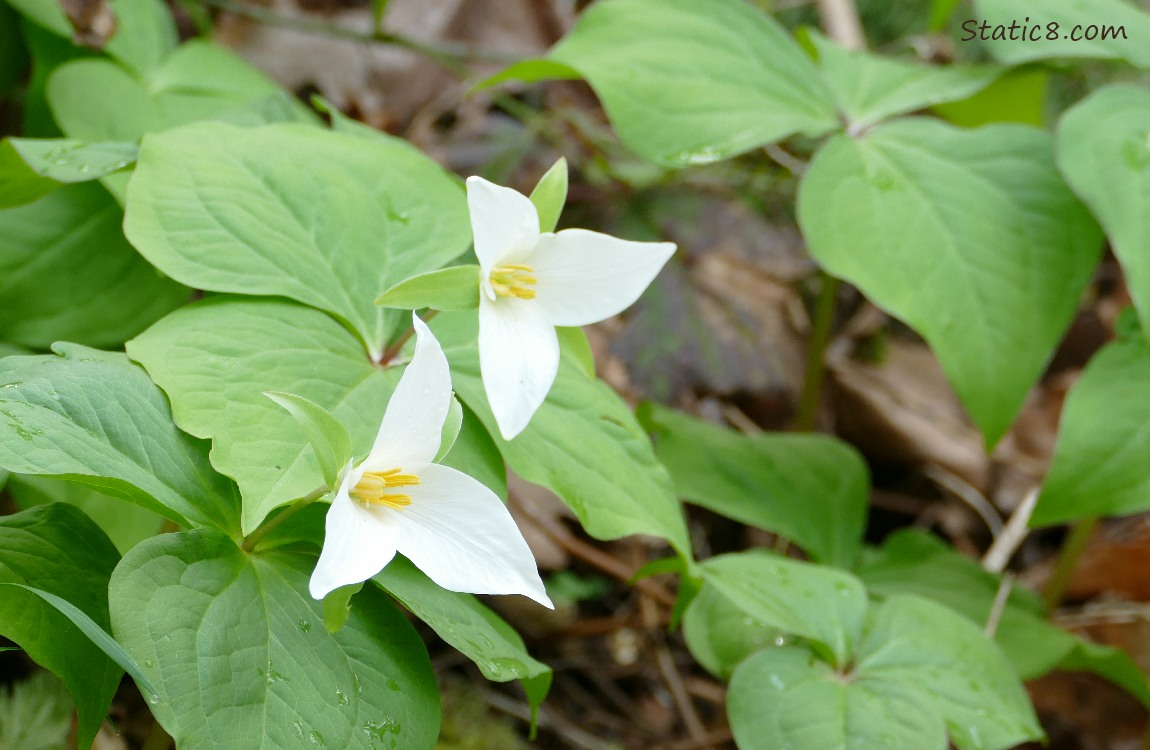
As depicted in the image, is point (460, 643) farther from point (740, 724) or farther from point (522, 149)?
point (522, 149)

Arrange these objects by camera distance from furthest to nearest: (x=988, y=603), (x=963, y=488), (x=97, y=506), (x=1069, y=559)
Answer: (x=963, y=488) < (x=1069, y=559) < (x=988, y=603) < (x=97, y=506)

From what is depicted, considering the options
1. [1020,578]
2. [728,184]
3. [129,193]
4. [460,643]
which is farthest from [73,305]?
[1020,578]

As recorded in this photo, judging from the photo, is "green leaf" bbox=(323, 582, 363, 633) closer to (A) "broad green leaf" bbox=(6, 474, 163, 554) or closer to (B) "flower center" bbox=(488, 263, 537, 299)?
(B) "flower center" bbox=(488, 263, 537, 299)

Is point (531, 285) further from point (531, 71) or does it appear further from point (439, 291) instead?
point (531, 71)

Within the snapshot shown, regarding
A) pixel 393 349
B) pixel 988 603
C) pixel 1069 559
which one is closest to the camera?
pixel 393 349

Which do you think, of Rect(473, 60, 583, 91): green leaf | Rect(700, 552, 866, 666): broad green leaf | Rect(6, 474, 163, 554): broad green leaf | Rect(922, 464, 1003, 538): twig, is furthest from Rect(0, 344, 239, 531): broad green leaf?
Rect(922, 464, 1003, 538): twig

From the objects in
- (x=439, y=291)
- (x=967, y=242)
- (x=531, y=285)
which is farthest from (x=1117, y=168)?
(x=439, y=291)

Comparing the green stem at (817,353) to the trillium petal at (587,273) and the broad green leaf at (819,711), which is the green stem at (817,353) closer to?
the broad green leaf at (819,711)
